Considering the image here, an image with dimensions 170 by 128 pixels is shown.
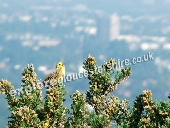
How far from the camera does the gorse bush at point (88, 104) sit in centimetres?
997

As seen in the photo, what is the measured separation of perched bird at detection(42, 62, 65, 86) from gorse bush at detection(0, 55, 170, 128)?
2.02 feet

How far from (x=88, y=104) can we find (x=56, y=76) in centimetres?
180

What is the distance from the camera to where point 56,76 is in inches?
510

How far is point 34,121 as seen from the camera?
9.52 meters

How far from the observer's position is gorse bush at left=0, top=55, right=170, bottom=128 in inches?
392

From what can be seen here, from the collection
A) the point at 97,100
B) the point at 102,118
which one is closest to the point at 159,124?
the point at 102,118

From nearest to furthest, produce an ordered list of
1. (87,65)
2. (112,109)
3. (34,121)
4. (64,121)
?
1. (34,121)
2. (64,121)
3. (112,109)
4. (87,65)

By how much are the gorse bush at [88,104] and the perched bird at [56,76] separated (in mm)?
614

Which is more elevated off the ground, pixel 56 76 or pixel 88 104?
pixel 56 76

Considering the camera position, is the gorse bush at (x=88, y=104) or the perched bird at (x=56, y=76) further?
the perched bird at (x=56, y=76)

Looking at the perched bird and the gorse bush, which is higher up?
the perched bird

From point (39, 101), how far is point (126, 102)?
8.81 feet

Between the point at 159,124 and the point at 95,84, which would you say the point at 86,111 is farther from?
the point at 159,124

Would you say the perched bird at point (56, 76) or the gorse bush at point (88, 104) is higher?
the perched bird at point (56, 76)
